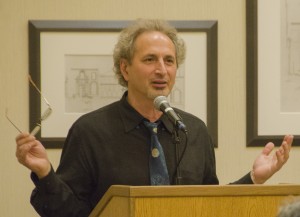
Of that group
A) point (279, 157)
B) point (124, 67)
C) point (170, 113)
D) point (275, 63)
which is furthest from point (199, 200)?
point (275, 63)

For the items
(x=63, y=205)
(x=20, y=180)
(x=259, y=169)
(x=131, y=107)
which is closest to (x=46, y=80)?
(x=20, y=180)

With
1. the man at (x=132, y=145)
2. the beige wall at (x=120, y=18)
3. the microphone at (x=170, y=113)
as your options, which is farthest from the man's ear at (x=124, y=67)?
the beige wall at (x=120, y=18)

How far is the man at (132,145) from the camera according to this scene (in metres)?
2.96

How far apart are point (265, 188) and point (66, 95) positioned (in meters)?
1.82

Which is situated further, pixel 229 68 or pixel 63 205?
pixel 229 68

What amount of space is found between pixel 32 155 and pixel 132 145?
0.49 m

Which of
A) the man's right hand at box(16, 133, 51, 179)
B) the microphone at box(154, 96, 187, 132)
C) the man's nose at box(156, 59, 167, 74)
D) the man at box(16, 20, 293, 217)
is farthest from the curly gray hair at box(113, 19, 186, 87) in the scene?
the man's right hand at box(16, 133, 51, 179)

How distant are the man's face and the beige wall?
2.53 ft

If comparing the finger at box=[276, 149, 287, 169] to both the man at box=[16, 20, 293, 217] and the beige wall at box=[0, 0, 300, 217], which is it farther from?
the beige wall at box=[0, 0, 300, 217]

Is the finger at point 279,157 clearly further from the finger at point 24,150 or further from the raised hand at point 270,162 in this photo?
the finger at point 24,150

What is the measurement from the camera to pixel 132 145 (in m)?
3.13

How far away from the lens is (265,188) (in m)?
2.34

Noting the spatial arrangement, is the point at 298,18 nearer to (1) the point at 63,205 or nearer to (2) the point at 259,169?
(2) the point at 259,169

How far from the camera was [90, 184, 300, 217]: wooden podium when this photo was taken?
2.24m
